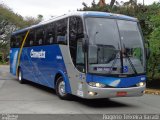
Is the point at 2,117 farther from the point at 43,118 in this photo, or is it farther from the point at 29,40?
the point at 29,40

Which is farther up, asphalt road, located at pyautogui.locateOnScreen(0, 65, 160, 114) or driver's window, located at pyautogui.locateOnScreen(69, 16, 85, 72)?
driver's window, located at pyautogui.locateOnScreen(69, 16, 85, 72)

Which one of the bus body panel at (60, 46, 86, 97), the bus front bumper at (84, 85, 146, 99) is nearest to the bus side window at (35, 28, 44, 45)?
the bus body panel at (60, 46, 86, 97)

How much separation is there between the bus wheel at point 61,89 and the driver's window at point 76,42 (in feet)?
5.13

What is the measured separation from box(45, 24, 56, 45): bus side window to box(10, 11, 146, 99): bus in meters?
0.43

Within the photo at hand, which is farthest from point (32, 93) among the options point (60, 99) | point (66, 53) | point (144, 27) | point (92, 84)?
point (144, 27)

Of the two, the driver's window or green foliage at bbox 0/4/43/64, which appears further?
green foliage at bbox 0/4/43/64

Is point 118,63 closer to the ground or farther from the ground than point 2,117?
farther from the ground

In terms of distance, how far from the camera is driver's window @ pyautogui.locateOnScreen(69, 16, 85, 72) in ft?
41.0

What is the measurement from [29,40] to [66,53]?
620 cm

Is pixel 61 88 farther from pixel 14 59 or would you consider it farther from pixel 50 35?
pixel 14 59

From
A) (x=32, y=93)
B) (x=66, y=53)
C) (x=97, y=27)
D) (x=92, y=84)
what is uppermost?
(x=97, y=27)

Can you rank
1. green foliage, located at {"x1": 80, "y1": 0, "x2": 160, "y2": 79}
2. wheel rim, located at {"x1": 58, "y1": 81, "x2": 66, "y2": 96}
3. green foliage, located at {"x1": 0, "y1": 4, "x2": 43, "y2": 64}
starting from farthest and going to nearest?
green foliage, located at {"x1": 0, "y1": 4, "x2": 43, "y2": 64} → green foliage, located at {"x1": 80, "y1": 0, "x2": 160, "y2": 79} → wheel rim, located at {"x1": 58, "y1": 81, "x2": 66, "y2": 96}

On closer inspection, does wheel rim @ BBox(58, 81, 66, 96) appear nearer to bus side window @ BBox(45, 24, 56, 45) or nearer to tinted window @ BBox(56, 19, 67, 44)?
tinted window @ BBox(56, 19, 67, 44)

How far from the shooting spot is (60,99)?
565 inches
